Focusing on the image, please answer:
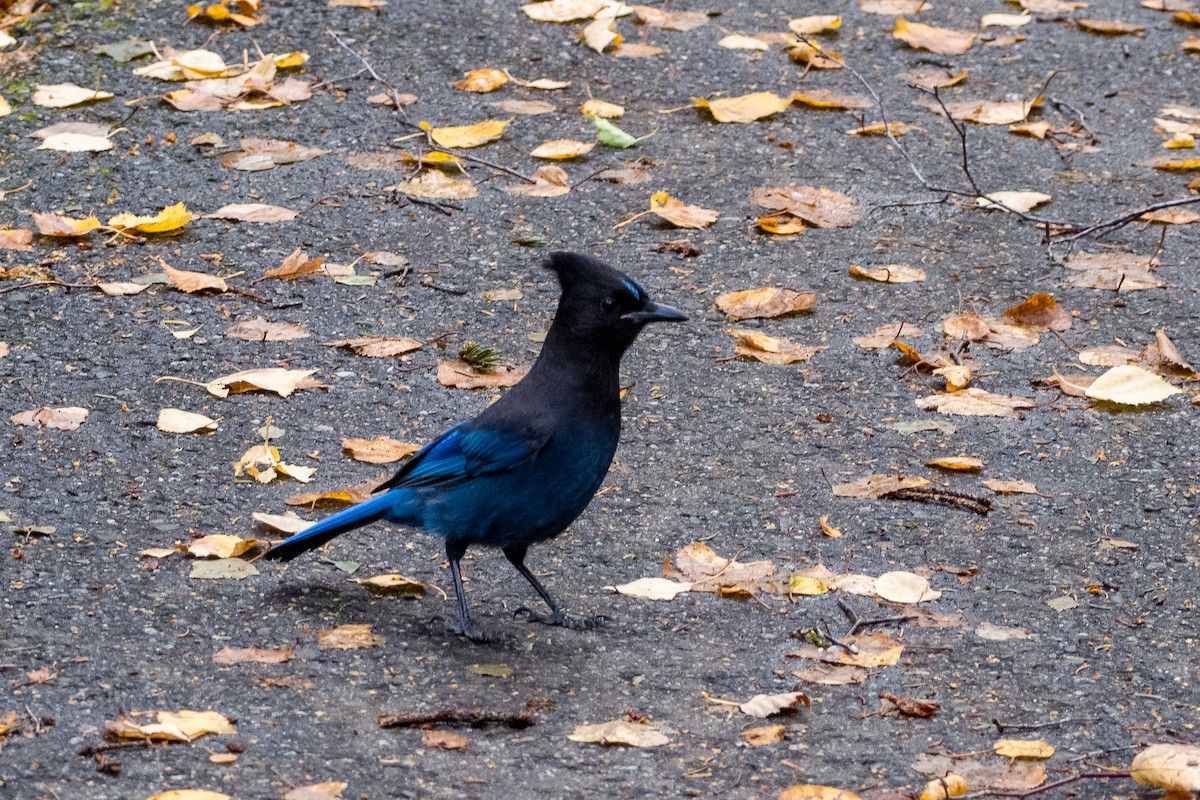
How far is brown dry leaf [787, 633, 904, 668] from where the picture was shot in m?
3.45

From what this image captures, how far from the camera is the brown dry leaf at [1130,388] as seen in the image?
4.71 metres

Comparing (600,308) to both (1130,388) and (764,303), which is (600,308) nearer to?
(764,303)

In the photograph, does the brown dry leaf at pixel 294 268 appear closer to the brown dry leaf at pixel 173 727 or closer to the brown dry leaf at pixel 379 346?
the brown dry leaf at pixel 379 346

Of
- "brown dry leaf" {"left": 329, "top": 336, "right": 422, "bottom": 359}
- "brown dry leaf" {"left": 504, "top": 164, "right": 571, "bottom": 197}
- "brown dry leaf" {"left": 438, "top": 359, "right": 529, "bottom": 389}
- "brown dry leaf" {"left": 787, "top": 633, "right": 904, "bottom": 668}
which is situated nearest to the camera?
"brown dry leaf" {"left": 787, "top": 633, "right": 904, "bottom": 668}

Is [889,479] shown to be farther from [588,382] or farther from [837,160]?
[837,160]

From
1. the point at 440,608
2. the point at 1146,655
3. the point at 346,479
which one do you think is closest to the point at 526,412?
the point at 440,608

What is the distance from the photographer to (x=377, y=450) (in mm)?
4426

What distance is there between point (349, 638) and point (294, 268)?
2.24 metres

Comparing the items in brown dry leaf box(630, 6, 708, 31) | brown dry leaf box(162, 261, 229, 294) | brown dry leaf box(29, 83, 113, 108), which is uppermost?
brown dry leaf box(29, 83, 113, 108)

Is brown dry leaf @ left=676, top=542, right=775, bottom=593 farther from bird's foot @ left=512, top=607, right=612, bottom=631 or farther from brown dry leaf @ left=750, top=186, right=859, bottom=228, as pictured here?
brown dry leaf @ left=750, top=186, right=859, bottom=228

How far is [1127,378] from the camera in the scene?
4.76m

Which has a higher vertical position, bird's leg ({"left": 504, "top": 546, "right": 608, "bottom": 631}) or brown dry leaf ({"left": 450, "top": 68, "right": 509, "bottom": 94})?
brown dry leaf ({"left": 450, "top": 68, "right": 509, "bottom": 94})

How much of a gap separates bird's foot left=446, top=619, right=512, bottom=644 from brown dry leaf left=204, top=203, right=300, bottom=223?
8.53 feet

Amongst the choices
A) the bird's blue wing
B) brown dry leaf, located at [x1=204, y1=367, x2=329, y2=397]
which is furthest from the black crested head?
brown dry leaf, located at [x1=204, y1=367, x2=329, y2=397]
